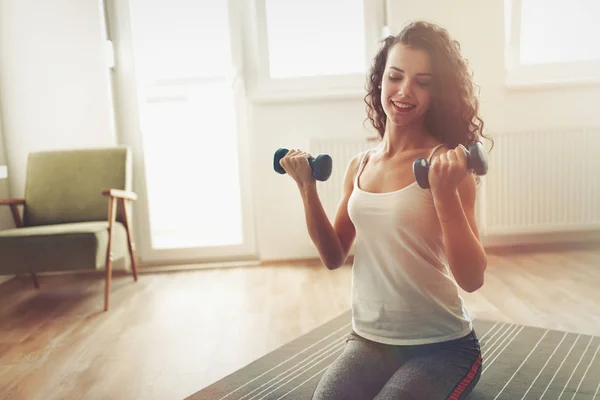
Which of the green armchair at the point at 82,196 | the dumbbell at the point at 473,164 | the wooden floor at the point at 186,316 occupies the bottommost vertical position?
the wooden floor at the point at 186,316

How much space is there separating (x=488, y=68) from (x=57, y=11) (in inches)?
97.9

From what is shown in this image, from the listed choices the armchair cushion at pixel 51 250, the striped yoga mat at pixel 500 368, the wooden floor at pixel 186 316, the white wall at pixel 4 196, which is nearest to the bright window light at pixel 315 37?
the wooden floor at pixel 186 316

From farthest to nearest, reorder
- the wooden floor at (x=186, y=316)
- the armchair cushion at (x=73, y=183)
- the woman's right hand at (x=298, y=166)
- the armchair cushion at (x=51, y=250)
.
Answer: the armchair cushion at (x=73, y=183)
the armchair cushion at (x=51, y=250)
the wooden floor at (x=186, y=316)
the woman's right hand at (x=298, y=166)

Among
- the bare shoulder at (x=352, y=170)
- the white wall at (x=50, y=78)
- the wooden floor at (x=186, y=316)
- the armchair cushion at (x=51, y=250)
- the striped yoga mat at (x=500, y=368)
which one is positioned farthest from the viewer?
the white wall at (x=50, y=78)

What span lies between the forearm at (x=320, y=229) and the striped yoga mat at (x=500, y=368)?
1.55 feet

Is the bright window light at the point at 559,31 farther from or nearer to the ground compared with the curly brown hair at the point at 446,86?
farther from the ground

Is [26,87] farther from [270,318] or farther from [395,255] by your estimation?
[395,255]

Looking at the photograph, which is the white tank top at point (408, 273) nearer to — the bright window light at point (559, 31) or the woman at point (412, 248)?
the woman at point (412, 248)

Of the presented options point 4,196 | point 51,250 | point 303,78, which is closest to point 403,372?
point 51,250

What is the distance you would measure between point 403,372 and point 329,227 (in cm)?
36

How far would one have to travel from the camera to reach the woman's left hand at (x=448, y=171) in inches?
34.7

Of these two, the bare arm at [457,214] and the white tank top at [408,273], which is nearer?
the bare arm at [457,214]

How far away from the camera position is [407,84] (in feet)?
3.47

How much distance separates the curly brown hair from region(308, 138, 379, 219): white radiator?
191cm
